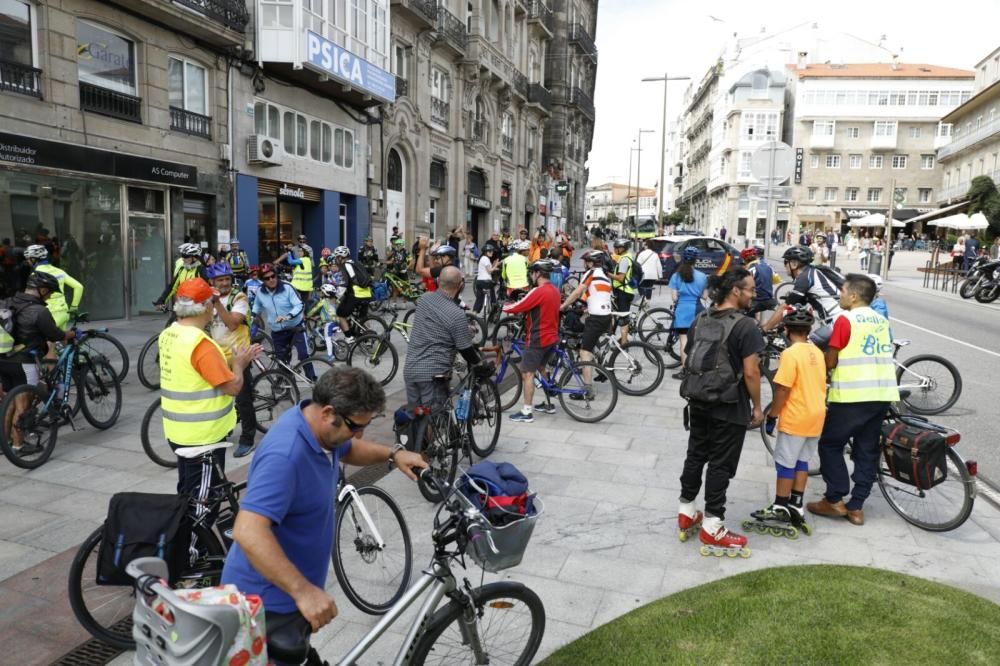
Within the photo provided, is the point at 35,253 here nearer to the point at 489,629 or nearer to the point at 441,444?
the point at 441,444

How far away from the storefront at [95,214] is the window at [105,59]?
1.55 m

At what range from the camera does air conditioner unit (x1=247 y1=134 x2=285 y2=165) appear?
18.1m

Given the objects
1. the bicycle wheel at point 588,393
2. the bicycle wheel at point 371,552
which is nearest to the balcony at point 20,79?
the bicycle wheel at point 588,393

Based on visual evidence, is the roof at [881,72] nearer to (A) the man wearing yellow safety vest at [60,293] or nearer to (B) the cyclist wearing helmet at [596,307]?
(B) the cyclist wearing helmet at [596,307]

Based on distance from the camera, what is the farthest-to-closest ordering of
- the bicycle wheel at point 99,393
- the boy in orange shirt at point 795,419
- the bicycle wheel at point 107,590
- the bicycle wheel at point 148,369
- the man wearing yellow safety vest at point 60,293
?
the bicycle wheel at point 148,369
the man wearing yellow safety vest at point 60,293
the bicycle wheel at point 99,393
the boy in orange shirt at point 795,419
the bicycle wheel at point 107,590

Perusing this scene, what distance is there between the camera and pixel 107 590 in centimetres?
362

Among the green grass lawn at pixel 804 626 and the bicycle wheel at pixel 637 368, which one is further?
the bicycle wheel at pixel 637 368

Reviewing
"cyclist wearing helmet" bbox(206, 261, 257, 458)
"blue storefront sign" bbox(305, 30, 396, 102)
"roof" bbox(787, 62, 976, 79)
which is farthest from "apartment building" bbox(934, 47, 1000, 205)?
"cyclist wearing helmet" bbox(206, 261, 257, 458)

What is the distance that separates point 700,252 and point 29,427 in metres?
18.0

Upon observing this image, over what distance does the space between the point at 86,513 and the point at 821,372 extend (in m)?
5.63

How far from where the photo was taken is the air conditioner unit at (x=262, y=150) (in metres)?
18.1

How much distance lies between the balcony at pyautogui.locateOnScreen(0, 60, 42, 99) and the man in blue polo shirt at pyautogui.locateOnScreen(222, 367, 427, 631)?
13.4m

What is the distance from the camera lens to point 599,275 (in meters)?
9.06

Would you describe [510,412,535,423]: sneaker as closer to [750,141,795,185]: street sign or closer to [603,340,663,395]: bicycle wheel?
[603,340,663,395]: bicycle wheel
